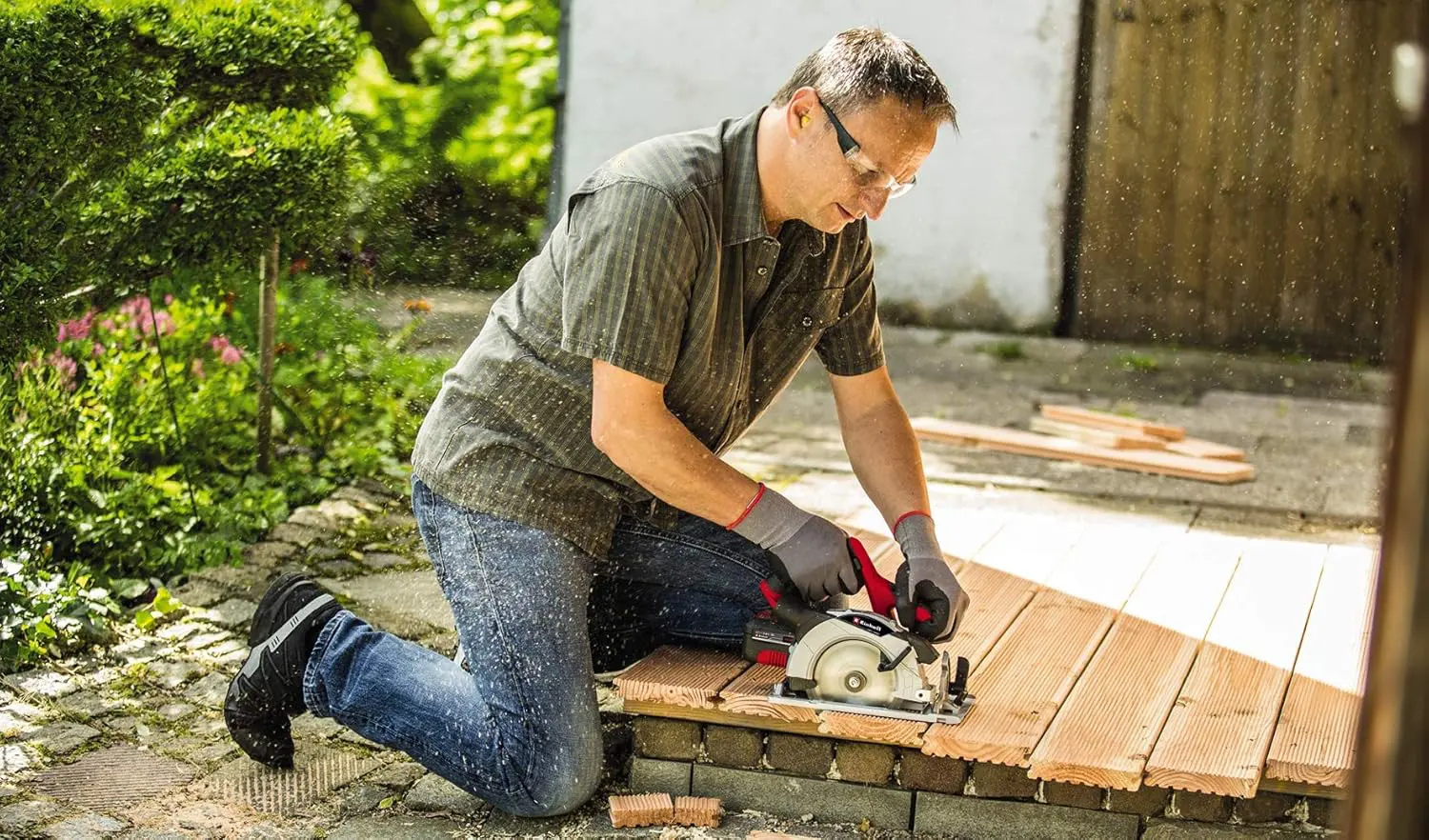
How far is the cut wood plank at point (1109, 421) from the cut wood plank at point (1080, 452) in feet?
0.74

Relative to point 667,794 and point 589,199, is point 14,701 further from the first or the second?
point 589,199

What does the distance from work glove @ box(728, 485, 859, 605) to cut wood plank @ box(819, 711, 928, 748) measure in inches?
9.8

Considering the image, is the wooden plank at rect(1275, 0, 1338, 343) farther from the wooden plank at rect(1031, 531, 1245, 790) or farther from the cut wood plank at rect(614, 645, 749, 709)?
the cut wood plank at rect(614, 645, 749, 709)

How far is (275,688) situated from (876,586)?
125cm

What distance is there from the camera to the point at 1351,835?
3.23 ft

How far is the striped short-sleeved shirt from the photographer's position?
2709 millimetres

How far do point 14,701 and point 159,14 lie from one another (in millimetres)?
1903

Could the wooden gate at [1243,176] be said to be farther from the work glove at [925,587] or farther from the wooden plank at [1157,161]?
the work glove at [925,587]

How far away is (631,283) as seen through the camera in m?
2.69

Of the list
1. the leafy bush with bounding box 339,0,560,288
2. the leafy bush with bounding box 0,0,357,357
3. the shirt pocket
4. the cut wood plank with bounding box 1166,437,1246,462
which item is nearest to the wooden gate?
the cut wood plank with bounding box 1166,437,1246,462

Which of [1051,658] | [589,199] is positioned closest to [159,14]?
[589,199]

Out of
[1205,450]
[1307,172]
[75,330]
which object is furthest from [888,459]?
[1307,172]

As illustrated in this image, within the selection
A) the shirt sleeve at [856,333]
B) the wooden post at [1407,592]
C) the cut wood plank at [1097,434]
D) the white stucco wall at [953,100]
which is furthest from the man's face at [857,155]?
the white stucco wall at [953,100]

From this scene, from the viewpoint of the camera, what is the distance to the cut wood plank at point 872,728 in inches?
111
